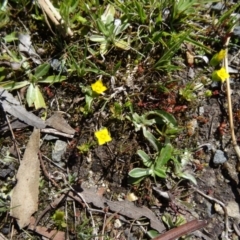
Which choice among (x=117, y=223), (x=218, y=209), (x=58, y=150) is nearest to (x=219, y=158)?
(x=218, y=209)

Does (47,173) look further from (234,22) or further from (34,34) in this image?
(234,22)

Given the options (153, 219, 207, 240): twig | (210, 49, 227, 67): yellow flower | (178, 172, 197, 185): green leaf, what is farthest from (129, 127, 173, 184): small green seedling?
(210, 49, 227, 67): yellow flower

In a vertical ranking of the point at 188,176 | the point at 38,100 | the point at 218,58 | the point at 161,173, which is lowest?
the point at 188,176

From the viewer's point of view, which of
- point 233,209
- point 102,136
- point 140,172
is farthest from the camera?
point 233,209

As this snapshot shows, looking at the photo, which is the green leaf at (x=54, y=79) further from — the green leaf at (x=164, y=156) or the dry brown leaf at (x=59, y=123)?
the green leaf at (x=164, y=156)

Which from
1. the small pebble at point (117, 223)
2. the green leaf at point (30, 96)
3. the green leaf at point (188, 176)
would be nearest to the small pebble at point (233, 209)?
the green leaf at point (188, 176)

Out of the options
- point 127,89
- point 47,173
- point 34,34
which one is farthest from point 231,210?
point 34,34

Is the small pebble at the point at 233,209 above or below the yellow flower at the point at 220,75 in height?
below

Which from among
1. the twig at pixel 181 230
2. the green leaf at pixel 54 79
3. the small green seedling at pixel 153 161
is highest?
the green leaf at pixel 54 79

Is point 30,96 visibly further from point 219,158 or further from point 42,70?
point 219,158
